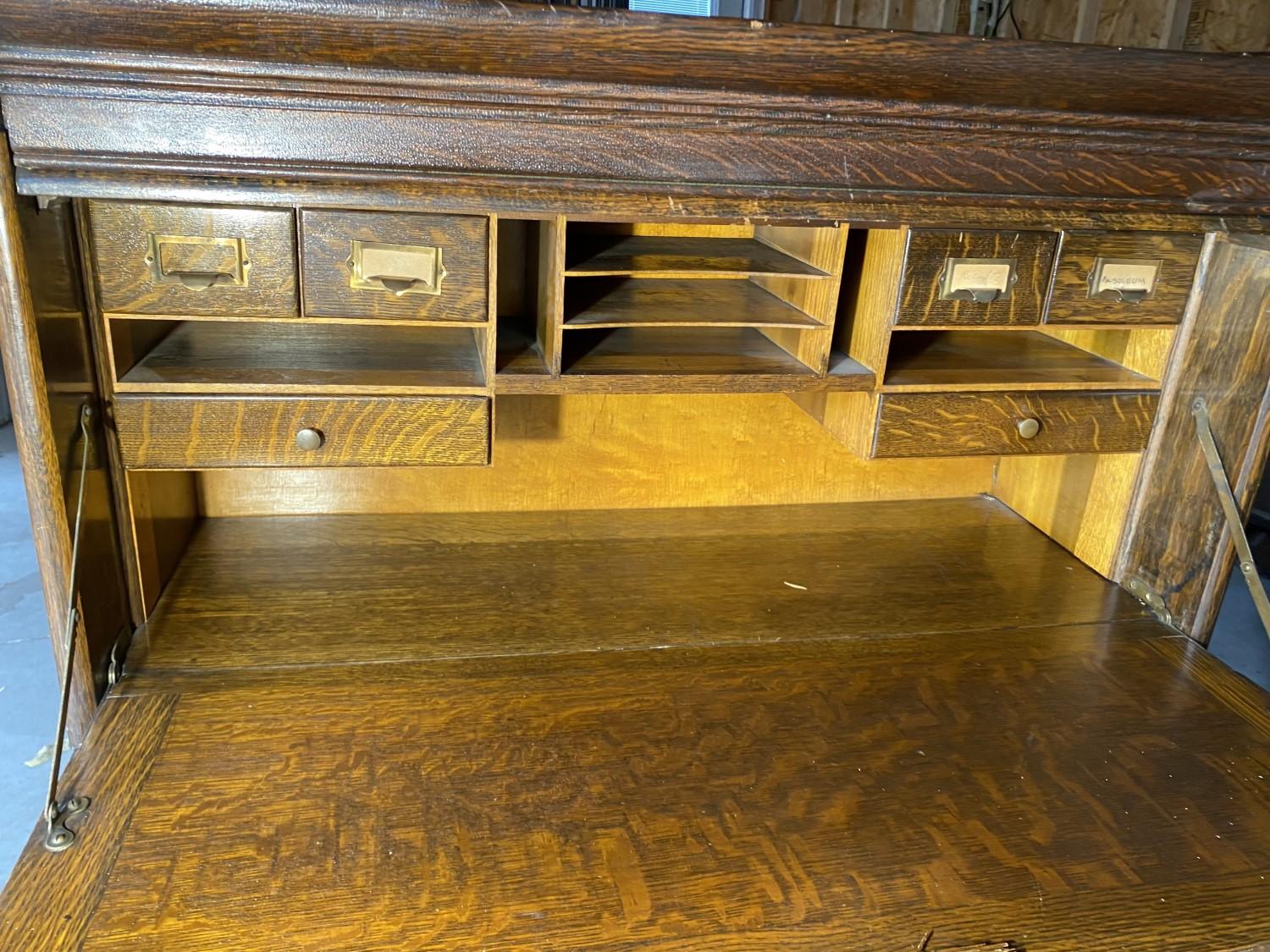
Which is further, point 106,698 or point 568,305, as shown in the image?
point 568,305

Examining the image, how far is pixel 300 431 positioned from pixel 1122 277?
1099mm

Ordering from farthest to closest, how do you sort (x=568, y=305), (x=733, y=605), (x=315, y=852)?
(x=733, y=605) → (x=568, y=305) → (x=315, y=852)

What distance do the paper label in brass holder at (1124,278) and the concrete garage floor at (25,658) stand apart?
5.51 feet

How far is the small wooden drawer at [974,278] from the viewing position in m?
1.24

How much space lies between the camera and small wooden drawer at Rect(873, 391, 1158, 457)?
1365mm

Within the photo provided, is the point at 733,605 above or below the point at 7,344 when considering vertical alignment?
below

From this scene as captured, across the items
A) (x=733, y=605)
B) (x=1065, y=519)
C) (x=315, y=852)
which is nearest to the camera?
(x=315, y=852)

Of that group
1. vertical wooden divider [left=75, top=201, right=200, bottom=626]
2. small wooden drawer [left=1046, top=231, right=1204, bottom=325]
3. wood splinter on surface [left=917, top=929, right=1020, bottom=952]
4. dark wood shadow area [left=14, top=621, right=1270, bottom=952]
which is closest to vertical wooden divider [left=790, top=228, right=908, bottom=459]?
small wooden drawer [left=1046, top=231, right=1204, bottom=325]

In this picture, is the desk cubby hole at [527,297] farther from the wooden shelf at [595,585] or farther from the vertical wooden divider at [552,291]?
the wooden shelf at [595,585]

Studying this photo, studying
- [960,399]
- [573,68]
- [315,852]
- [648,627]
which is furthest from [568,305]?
Result: [315,852]

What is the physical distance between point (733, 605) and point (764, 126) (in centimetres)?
68

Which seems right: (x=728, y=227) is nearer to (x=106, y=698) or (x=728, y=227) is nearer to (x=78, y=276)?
(x=78, y=276)

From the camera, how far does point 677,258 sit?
1.38 m

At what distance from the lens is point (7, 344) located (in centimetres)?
100
